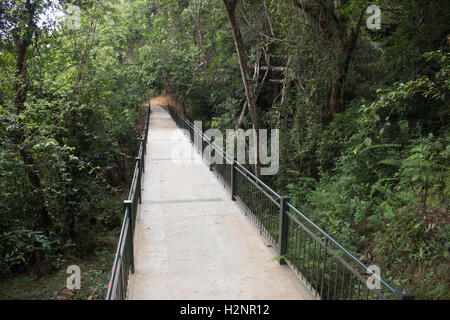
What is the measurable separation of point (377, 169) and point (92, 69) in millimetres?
9782

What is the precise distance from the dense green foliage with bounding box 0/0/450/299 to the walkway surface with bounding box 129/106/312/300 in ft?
6.49

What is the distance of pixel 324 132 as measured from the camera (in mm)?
11109

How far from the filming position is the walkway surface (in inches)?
195

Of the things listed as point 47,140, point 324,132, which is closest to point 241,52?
point 324,132

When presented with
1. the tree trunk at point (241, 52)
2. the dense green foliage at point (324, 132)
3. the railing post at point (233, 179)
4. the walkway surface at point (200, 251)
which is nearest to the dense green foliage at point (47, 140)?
the dense green foliage at point (324, 132)

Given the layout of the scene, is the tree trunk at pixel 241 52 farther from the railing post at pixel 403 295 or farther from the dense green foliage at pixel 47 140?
the railing post at pixel 403 295

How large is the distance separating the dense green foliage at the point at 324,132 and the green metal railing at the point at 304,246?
1.80ft

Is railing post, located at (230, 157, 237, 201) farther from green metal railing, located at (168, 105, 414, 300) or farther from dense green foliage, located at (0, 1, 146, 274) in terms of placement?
dense green foliage, located at (0, 1, 146, 274)

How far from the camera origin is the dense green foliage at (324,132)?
6.62 meters

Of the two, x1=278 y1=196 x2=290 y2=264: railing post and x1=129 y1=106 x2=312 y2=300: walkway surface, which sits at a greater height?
x1=278 y1=196 x2=290 y2=264: railing post

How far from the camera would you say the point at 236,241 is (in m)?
6.64

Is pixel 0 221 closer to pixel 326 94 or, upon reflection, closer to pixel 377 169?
pixel 377 169

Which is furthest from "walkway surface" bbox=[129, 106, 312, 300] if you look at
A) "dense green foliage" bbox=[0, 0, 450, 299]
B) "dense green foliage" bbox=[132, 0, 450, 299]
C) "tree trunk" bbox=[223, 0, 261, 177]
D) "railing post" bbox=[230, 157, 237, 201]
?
"tree trunk" bbox=[223, 0, 261, 177]

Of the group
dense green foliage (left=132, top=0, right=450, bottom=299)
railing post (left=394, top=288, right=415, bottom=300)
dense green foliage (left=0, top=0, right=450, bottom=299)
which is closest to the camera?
railing post (left=394, top=288, right=415, bottom=300)
